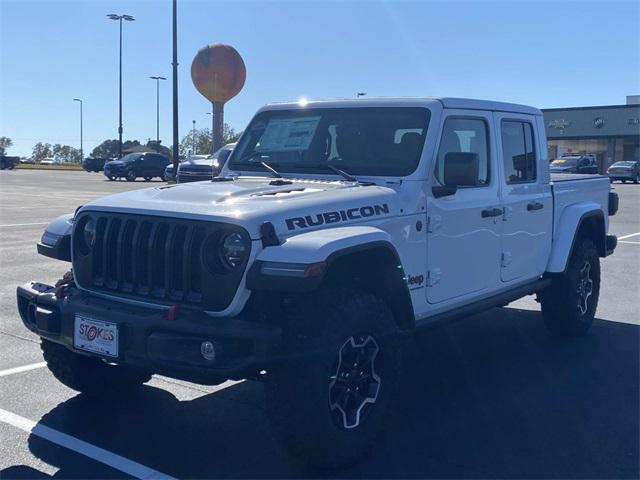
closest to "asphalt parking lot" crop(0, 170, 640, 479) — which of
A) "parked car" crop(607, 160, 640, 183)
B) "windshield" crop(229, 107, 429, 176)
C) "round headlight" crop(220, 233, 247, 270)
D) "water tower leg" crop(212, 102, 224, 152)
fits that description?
"round headlight" crop(220, 233, 247, 270)

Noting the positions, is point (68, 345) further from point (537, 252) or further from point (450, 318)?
point (537, 252)

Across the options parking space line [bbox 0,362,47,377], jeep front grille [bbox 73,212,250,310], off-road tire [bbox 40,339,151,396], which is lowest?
parking space line [bbox 0,362,47,377]

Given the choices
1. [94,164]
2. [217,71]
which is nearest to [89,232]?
[217,71]

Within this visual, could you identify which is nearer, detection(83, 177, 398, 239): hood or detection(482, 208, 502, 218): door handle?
detection(83, 177, 398, 239): hood

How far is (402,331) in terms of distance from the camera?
4.50 m

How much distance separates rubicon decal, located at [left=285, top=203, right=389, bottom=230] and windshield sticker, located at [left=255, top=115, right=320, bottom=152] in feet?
3.74

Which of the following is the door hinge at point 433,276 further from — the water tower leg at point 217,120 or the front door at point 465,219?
the water tower leg at point 217,120

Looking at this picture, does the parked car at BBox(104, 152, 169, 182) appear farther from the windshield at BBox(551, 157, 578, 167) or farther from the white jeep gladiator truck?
the white jeep gladiator truck

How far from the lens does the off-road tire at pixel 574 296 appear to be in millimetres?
6777

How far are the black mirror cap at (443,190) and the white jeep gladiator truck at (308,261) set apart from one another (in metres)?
0.03

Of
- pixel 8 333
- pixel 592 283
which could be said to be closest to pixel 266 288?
pixel 8 333

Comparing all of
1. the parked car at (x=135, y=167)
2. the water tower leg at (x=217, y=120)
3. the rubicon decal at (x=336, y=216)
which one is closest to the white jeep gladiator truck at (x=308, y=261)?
the rubicon decal at (x=336, y=216)

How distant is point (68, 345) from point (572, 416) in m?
3.16

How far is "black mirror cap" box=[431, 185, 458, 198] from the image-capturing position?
4962 mm
